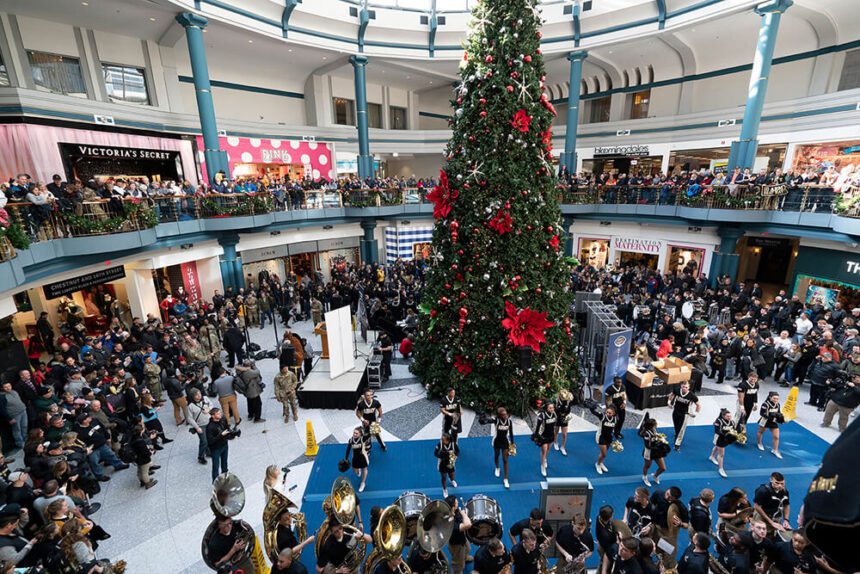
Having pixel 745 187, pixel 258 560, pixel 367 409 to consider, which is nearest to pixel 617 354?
pixel 367 409

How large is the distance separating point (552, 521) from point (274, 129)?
24.9 metres

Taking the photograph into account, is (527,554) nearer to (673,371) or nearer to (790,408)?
(673,371)

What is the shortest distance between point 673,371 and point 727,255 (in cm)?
1042

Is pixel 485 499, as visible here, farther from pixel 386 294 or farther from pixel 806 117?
pixel 806 117

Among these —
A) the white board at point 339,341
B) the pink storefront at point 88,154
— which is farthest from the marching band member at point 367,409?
→ the pink storefront at point 88,154

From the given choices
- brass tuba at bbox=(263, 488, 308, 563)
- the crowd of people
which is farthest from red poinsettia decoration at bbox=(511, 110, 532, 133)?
brass tuba at bbox=(263, 488, 308, 563)

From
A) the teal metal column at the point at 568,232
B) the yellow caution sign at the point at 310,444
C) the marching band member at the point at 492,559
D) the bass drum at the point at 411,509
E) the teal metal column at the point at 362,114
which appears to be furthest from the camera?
the teal metal column at the point at 568,232

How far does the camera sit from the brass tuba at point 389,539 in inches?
188

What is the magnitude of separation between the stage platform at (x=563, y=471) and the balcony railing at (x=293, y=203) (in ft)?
20.4

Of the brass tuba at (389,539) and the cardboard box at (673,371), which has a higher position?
the brass tuba at (389,539)

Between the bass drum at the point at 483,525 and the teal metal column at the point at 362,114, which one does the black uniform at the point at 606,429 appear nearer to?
the bass drum at the point at 483,525

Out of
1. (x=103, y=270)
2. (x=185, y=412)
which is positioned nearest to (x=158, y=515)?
(x=185, y=412)

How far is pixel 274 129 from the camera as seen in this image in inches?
952

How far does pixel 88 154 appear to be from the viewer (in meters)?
16.5
